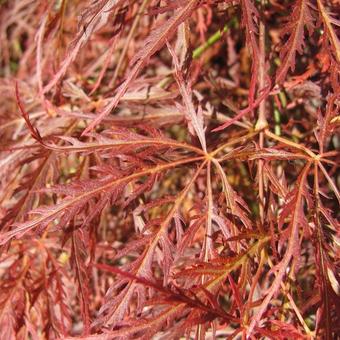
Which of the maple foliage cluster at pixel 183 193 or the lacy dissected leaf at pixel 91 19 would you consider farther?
the lacy dissected leaf at pixel 91 19

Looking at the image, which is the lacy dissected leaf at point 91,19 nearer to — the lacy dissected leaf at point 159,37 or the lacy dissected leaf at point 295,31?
the lacy dissected leaf at point 159,37

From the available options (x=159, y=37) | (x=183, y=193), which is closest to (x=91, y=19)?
(x=159, y=37)

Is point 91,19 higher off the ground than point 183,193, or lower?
higher

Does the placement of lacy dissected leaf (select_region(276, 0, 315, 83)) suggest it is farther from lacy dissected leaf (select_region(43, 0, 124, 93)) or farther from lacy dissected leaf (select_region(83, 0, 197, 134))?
lacy dissected leaf (select_region(43, 0, 124, 93))

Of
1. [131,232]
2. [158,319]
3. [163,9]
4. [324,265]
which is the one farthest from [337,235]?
[131,232]

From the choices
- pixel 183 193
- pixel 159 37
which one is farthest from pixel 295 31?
pixel 183 193

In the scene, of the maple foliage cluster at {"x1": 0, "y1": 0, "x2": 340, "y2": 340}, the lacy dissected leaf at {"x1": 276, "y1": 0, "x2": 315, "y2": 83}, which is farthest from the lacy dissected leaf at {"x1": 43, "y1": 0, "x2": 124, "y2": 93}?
the lacy dissected leaf at {"x1": 276, "y1": 0, "x2": 315, "y2": 83}

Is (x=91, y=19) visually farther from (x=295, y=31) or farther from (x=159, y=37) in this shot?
(x=295, y=31)

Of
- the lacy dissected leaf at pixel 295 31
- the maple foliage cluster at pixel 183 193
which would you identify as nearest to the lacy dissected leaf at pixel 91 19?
the maple foliage cluster at pixel 183 193

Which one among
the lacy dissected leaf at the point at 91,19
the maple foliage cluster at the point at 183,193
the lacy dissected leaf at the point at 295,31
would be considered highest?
the lacy dissected leaf at the point at 91,19

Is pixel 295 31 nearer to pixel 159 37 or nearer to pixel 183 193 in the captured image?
pixel 159 37

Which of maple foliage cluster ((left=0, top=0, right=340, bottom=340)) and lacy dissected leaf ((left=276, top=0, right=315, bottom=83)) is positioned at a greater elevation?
lacy dissected leaf ((left=276, top=0, right=315, bottom=83))

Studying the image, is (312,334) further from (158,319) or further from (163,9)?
(163,9)
